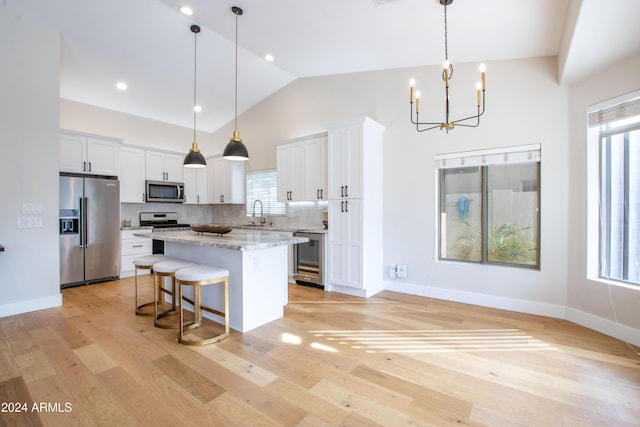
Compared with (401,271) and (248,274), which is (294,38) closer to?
(248,274)

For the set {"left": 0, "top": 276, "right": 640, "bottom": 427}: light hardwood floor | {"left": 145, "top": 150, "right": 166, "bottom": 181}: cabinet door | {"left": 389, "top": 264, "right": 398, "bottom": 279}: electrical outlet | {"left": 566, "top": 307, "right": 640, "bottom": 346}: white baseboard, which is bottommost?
{"left": 0, "top": 276, "right": 640, "bottom": 427}: light hardwood floor

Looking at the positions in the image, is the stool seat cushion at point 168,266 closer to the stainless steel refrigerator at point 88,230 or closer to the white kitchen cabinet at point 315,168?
the white kitchen cabinet at point 315,168

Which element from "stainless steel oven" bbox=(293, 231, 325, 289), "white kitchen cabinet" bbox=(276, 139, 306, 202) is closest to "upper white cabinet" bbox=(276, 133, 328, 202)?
"white kitchen cabinet" bbox=(276, 139, 306, 202)

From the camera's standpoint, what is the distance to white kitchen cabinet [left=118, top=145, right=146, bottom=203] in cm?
536

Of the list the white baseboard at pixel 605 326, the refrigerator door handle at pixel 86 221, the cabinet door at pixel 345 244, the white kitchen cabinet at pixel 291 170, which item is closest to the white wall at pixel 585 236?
the white baseboard at pixel 605 326

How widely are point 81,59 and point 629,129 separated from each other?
22.1ft

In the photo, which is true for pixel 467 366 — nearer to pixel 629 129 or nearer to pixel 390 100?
pixel 629 129

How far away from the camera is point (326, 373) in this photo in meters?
2.18

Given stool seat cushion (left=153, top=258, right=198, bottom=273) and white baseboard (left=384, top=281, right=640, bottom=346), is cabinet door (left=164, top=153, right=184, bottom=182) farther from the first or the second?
white baseboard (left=384, top=281, right=640, bottom=346)

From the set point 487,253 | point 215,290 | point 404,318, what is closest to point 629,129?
point 487,253

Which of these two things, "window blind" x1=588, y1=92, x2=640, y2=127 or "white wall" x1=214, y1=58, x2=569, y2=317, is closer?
"window blind" x1=588, y1=92, x2=640, y2=127

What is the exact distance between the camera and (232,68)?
4.85 metres

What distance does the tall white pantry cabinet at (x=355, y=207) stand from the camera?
4.08 metres

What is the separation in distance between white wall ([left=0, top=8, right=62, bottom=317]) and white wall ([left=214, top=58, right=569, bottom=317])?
3.48 meters
